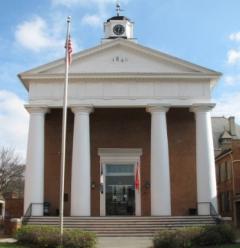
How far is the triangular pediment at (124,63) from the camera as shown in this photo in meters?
35.0

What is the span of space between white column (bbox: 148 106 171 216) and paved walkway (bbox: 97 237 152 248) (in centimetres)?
569

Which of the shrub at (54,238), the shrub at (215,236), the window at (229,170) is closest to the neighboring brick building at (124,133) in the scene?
the shrub at (215,236)

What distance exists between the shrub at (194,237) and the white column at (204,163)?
9.77 metres

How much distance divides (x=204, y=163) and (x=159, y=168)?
314cm

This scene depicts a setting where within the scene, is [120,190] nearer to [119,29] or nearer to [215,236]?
[215,236]

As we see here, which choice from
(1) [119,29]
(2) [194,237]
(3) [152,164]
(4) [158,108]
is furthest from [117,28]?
(2) [194,237]

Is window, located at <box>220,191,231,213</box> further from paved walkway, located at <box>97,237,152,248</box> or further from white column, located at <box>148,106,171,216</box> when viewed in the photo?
paved walkway, located at <box>97,237,152,248</box>

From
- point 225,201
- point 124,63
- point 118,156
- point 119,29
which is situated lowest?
point 225,201

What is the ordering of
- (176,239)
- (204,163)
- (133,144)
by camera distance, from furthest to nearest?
(133,144) → (204,163) → (176,239)

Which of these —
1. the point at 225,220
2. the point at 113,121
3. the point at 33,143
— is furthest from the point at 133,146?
the point at 225,220

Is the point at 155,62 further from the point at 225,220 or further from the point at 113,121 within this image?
the point at 225,220

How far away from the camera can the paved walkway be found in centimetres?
2345

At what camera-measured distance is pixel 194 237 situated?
874 inches

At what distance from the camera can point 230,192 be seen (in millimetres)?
48312
